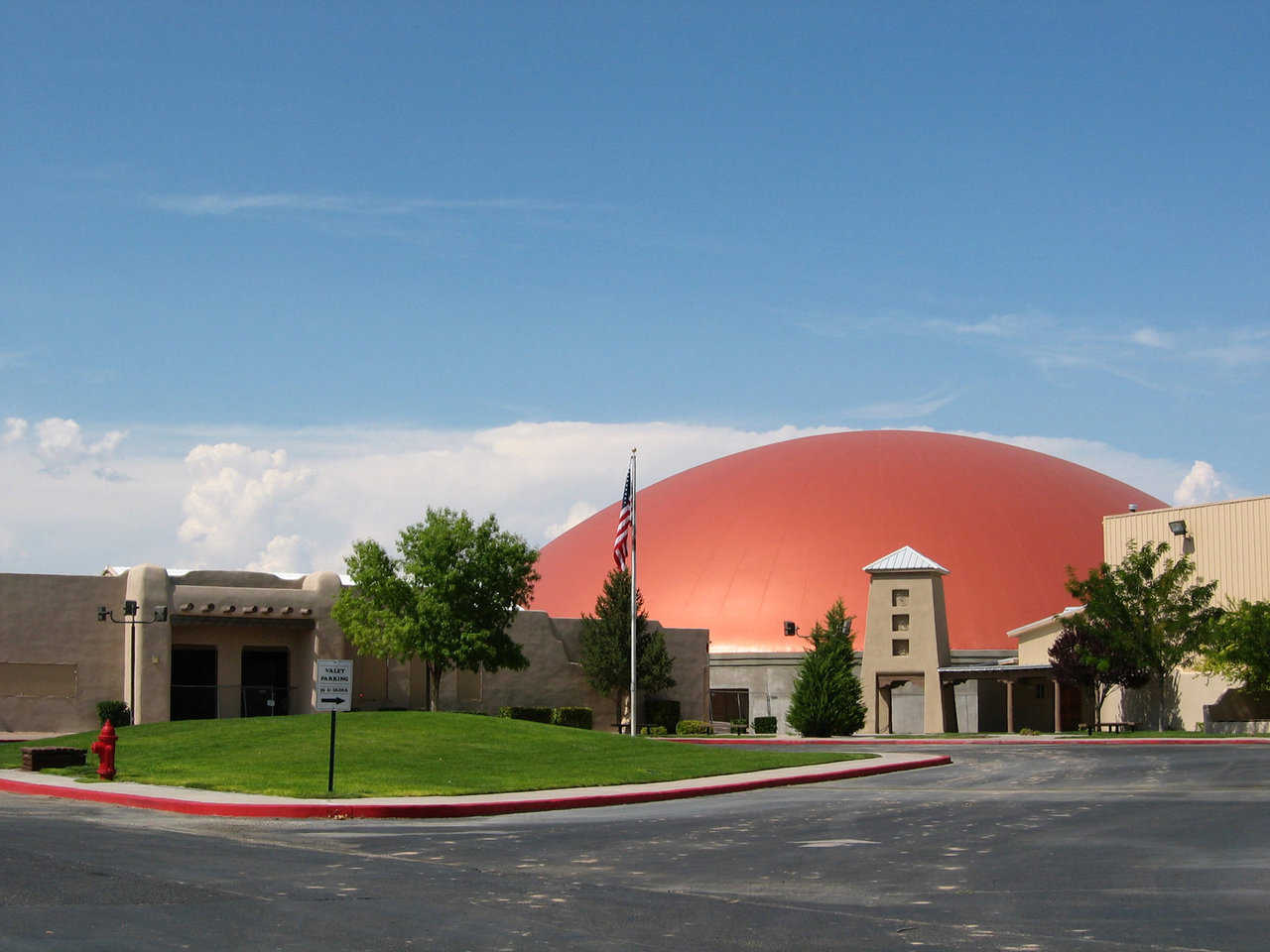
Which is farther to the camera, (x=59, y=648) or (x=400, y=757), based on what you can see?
(x=59, y=648)

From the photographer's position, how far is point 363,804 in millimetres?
20141

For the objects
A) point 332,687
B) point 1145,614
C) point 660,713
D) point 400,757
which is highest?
point 1145,614

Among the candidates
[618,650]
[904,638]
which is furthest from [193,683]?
[904,638]

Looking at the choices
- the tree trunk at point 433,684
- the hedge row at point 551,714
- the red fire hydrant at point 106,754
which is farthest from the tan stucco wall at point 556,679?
the red fire hydrant at point 106,754

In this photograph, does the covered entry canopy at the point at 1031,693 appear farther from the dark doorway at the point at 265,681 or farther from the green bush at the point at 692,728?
the dark doorway at the point at 265,681

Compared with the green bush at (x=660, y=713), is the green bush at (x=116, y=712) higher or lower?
higher

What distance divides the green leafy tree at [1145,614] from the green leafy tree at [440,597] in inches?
814

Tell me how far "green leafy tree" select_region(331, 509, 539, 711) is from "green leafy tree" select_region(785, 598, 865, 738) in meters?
10.6

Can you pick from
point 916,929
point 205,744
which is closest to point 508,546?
point 205,744

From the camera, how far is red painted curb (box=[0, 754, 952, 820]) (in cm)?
1998

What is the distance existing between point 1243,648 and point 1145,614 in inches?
145

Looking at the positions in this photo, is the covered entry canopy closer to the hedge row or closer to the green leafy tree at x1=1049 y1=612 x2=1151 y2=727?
the green leafy tree at x1=1049 y1=612 x2=1151 y2=727

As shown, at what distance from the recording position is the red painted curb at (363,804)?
1998 cm

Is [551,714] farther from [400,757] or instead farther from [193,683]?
[400,757]
